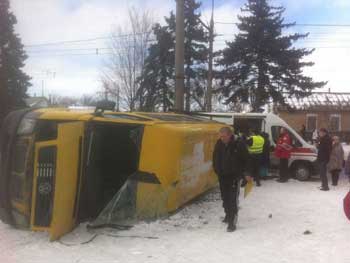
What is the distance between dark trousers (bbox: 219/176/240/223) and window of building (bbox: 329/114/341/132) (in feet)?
128

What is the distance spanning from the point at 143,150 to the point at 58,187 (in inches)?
61.2

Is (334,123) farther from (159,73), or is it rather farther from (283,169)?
(283,169)

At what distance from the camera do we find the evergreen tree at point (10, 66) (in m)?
35.2

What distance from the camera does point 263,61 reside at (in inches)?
1320

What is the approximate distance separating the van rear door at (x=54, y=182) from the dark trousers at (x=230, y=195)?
2545 mm

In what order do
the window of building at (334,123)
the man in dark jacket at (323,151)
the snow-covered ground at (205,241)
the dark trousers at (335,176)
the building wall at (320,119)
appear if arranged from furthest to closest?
the window of building at (334,123) → the building wall at (320,119) → the dark trousers at (335,176) → the man in dark jacket at (323,151) → the snow-covered ground at (205,241)

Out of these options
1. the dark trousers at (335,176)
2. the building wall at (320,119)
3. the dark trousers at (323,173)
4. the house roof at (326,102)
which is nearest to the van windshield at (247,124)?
the dark trousers at (335,176)

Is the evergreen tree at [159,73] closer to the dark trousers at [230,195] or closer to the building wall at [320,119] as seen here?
the building wall at [320,119]

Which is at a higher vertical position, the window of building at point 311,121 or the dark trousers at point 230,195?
the window of building at point 311,121

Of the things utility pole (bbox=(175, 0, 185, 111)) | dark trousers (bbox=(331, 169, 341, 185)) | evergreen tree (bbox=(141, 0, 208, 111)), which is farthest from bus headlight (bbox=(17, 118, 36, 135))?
evergreen tree (bbox=(141, 0, 208, 111))

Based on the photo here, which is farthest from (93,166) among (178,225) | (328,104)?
(328,104)

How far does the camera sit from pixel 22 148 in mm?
8219

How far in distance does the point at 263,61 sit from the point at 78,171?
89.0 ft

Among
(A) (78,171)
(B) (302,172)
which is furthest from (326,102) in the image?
(A) (78,171)
